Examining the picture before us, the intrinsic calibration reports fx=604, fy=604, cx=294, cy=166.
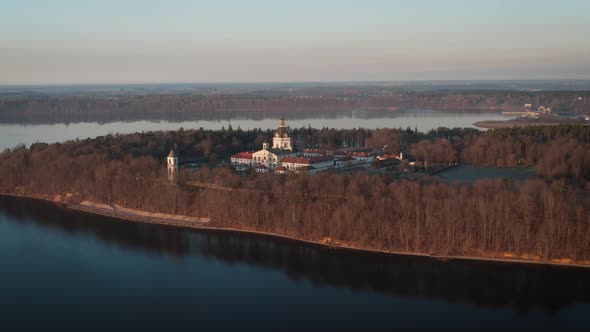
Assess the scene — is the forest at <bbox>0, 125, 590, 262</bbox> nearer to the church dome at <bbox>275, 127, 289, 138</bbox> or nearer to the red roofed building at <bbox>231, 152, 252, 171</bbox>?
the red roofed building at <bbox>231, 152, 252, 171</bbox>

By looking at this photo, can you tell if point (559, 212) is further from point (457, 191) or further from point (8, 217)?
point (8, 217)

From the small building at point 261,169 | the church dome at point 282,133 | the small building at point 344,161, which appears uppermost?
the church dome at point 282,133

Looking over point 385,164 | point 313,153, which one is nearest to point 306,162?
point 313,153

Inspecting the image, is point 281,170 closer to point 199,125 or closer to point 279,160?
point 279,160

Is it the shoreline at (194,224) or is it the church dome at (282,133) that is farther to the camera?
the church dome at (282,133)

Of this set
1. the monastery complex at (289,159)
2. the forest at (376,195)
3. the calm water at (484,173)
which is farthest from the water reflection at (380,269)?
the calm water at (484,173)

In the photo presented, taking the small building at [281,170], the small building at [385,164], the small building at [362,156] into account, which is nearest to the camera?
the small building at [281,170]

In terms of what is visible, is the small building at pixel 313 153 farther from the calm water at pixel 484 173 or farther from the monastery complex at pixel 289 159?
the calm water at pixel 484 173

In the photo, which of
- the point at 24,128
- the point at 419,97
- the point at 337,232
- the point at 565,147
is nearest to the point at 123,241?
the point at 337,232
